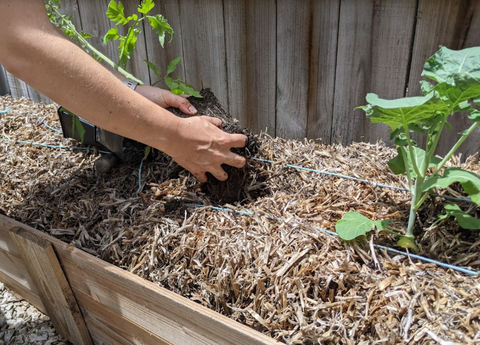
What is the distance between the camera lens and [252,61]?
2377mm

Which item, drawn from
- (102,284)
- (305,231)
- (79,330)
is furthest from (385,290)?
Answer: (79,330)

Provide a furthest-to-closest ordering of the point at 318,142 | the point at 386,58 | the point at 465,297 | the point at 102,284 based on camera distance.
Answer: the point at 318,142
the point at 386,58
the point at 102,284
the point at 465,297

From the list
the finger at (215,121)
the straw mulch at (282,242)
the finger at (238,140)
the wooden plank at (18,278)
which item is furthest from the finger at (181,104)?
the wooden plank at (18,278)

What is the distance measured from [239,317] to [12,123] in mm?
2574

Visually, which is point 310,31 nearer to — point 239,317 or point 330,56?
point 330,56

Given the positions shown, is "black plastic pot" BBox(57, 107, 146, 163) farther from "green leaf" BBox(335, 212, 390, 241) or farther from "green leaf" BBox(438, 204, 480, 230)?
"green leaf" BBox(438, 204, 480, 230)

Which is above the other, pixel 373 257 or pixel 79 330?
pixel 373 257

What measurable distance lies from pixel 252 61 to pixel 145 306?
5.45 feet

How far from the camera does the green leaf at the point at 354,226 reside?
4.19 ft

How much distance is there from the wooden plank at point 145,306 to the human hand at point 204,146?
1.86ft

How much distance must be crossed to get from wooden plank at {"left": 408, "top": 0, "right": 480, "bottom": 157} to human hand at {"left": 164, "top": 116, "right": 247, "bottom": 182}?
1044mm

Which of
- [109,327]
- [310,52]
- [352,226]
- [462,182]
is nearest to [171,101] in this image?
[310,52]

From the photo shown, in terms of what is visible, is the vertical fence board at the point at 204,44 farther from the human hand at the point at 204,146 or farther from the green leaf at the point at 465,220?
the green leaf at the point at 465,220

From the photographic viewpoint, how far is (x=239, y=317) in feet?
4.48
